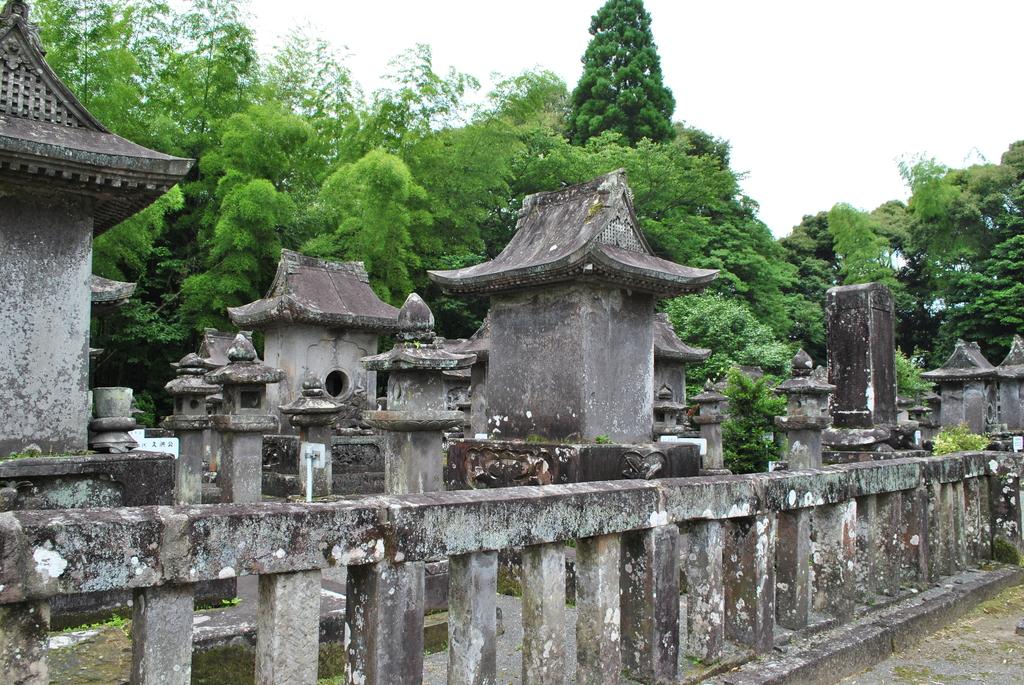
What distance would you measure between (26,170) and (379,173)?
1914cm

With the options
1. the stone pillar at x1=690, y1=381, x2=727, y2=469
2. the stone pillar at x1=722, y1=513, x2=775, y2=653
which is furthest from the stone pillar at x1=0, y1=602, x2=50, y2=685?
the stone pillar at x1=690, y1=381, x2=727, y2=469

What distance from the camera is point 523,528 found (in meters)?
3.02

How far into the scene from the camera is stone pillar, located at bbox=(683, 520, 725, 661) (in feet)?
12.6

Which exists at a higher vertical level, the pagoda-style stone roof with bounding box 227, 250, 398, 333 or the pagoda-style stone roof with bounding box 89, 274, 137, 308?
the pagoda-style stone roof with bounding box 227, 250, 398, 333

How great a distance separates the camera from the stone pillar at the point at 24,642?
82.4 inches

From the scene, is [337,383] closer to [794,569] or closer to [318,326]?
[318,326]

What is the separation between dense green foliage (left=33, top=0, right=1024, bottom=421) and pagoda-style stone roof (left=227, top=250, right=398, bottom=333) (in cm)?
630

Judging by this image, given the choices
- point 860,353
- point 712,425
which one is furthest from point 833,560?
point 712,425

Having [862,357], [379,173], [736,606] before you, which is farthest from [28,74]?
[379,173]

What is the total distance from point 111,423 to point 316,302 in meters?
11.4

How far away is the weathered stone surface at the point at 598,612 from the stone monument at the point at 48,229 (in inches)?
234

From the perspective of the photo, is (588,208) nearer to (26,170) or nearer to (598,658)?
(26,170)

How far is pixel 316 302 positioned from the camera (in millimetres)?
18797

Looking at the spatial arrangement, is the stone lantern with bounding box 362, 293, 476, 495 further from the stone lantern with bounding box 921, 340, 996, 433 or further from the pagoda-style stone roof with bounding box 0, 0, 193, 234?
the stone lantern with bounding box 921, 340, 996, 433
